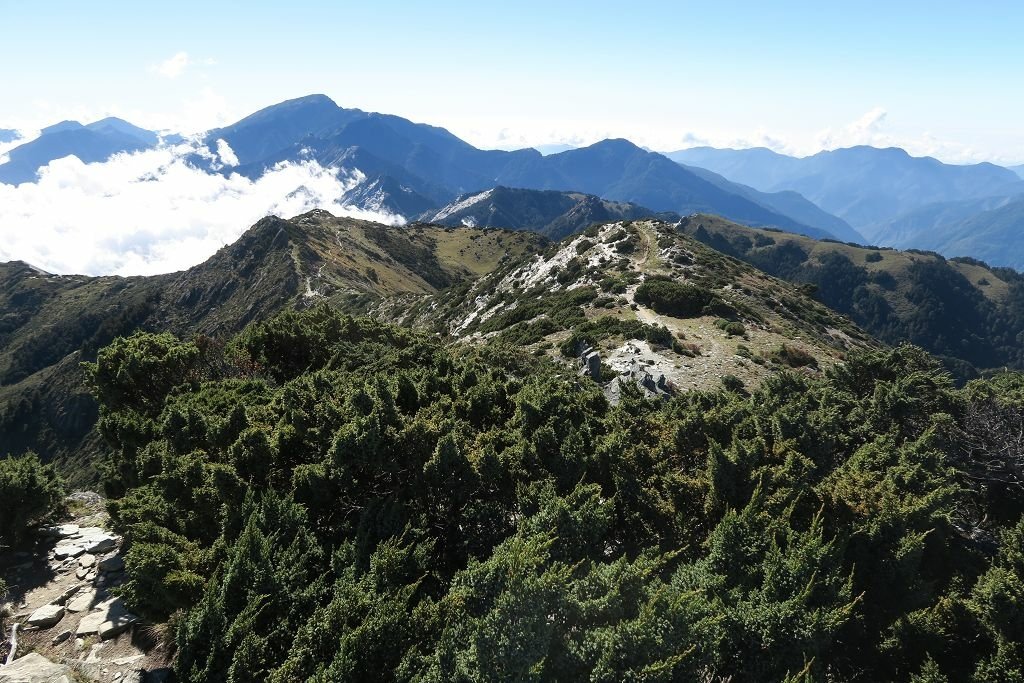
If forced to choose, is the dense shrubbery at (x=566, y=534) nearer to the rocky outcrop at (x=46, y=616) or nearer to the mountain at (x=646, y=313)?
the rocky outcrop at (x=46, y=616)

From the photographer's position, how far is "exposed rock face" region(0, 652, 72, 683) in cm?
1041

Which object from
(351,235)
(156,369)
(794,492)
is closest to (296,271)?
(351,235)

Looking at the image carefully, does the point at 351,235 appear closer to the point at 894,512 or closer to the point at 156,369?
the point at 156,369

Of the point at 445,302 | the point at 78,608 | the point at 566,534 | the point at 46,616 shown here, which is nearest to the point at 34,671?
the point at 46,616

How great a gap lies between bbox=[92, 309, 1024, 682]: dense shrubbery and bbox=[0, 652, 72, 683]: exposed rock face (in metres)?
1.72

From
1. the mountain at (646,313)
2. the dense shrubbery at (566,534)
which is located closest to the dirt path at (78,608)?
the dense shrubbery at (566,534)

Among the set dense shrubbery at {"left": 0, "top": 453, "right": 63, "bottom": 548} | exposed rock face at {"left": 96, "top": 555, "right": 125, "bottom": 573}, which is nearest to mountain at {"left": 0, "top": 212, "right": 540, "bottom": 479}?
dense shrubbery at {"left": 0, "top": 453, "right": 63, "bottom": 548}

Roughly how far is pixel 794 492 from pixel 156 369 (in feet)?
94.9

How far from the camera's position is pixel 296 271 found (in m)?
123

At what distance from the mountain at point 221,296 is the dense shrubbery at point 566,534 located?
86.8 metres

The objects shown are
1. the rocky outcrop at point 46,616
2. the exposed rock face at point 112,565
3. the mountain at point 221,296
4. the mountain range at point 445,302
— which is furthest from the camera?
the mountain at point 221,296

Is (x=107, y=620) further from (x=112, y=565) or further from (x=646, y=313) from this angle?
(x=646, y=313)

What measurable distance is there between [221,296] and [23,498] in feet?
466

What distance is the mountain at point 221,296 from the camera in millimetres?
116375
